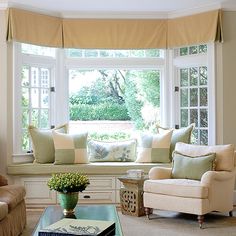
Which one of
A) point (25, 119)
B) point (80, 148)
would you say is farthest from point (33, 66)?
point (80, 148)

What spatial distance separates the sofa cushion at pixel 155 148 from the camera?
5.67 m

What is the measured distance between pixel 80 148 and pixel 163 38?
195 cm

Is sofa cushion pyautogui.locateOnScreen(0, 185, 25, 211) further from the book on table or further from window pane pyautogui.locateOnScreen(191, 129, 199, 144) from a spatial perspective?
window pane pyautogui.locateOnScreen(191, 129, 199, 144)

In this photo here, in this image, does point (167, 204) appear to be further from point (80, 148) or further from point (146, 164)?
point (80, 148)

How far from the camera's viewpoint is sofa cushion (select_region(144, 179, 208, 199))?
4355 millimetres

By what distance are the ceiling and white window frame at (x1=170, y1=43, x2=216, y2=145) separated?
0.56m

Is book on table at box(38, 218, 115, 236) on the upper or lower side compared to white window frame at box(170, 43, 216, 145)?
lower

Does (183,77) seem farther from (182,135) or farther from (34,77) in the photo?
(34,77)

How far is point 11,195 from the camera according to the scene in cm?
392

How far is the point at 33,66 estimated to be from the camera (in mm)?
5848

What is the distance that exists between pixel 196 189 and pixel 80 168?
1.70m

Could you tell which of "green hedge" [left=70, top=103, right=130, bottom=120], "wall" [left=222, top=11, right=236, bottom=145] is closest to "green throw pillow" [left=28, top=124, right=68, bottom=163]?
"green hedge" [left=70, top=103, right=130, bottom=120]

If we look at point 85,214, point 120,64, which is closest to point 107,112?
point 120,64

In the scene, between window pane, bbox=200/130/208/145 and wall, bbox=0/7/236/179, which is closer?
wall, bbox=0/7/236/179
